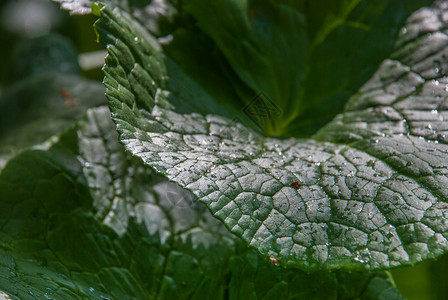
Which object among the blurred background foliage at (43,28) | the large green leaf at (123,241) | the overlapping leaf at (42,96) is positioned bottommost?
Result: the large green leaf at (123,241)

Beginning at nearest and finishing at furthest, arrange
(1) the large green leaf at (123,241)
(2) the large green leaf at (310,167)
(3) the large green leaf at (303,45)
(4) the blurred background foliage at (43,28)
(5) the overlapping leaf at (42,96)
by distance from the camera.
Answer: (2) the large green leaf at (310,167) → (1) the large green leaf at (123,241) → (3) the large green leaf at (303,45) → (5) the overlapping leaf at (42,96) → (4) the blurred background foliage at (43,28)

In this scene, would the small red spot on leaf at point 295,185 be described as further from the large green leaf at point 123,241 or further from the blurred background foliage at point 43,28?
the blurred background foliage at point 43,28

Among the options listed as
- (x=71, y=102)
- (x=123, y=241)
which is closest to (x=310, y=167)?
(x=123, y=241)

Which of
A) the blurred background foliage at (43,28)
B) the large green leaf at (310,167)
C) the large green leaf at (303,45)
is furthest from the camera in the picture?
the blurred background foliage at (43,28)

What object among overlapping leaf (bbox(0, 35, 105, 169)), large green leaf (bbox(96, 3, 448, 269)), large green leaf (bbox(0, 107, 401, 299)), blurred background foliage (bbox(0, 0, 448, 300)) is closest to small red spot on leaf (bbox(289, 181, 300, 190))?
large green leaf (bbox(96, 3, 448, 269))

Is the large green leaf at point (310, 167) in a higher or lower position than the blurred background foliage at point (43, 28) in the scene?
lower

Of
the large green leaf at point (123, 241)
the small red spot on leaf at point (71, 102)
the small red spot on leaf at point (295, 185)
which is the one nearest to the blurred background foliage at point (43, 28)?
the small red spot on leaf at point (71, 102)

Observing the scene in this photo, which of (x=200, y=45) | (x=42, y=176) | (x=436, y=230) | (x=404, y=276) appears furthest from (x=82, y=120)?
(x=404, y=276)

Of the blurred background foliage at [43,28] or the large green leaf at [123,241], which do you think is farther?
the blurred background foliage at [43,28]

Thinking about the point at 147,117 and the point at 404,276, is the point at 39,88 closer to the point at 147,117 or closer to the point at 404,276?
the point at 147,117
